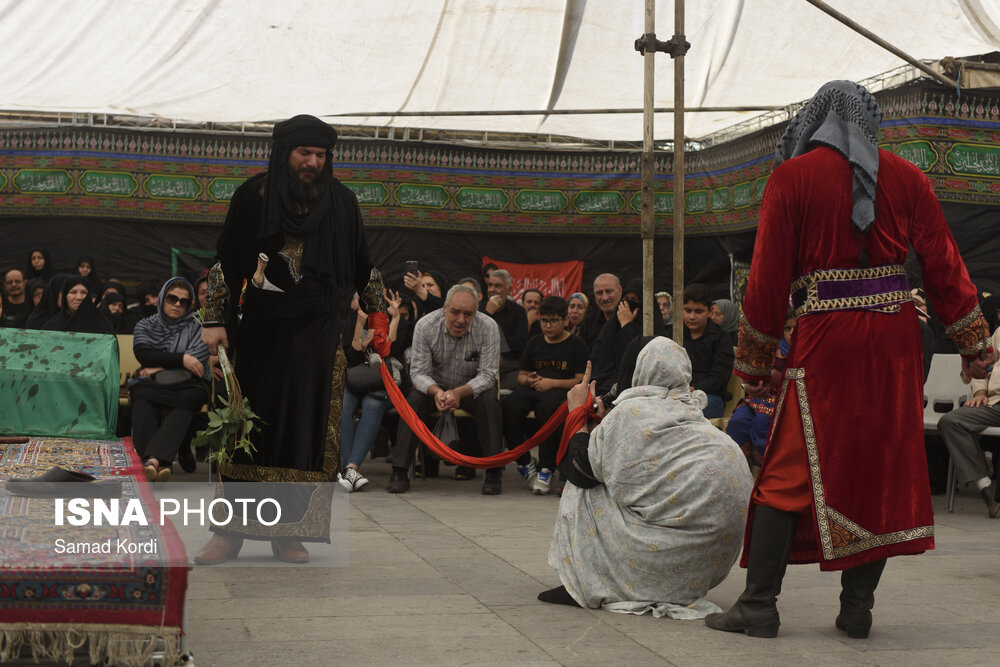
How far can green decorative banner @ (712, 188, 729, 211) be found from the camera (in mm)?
12365

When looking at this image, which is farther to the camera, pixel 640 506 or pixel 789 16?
pixel 789 16

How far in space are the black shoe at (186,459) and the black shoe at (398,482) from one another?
1.27 m

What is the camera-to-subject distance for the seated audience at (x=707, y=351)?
22.6 feet

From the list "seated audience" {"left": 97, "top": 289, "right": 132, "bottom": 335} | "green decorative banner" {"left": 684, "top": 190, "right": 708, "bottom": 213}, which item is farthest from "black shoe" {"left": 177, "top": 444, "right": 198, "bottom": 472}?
"green decorative banner" {"left": 684, "top": 190, "right": 708, "bottom": 213}

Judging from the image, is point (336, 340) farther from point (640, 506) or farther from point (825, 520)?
point (825, 520)

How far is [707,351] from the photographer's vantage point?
6.94 metres

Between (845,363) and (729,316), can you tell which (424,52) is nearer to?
(729,316)

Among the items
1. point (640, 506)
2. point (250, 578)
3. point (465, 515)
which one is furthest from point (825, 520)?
point (465, 515)

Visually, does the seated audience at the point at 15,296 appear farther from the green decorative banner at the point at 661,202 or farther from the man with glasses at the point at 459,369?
the green decorative banner at the point at 661,202

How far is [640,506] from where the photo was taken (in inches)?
151

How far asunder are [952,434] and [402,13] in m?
6.03

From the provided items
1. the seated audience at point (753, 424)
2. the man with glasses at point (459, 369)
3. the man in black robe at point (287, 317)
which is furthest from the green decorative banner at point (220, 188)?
the man in black robe at point (287, 317)

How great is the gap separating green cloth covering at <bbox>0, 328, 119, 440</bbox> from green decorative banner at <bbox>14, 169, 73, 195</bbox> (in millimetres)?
6593

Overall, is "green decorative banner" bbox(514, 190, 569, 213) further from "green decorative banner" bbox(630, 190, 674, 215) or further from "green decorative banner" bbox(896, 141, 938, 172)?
"green decorative banner" bbox(896, 141, 938, 172)
